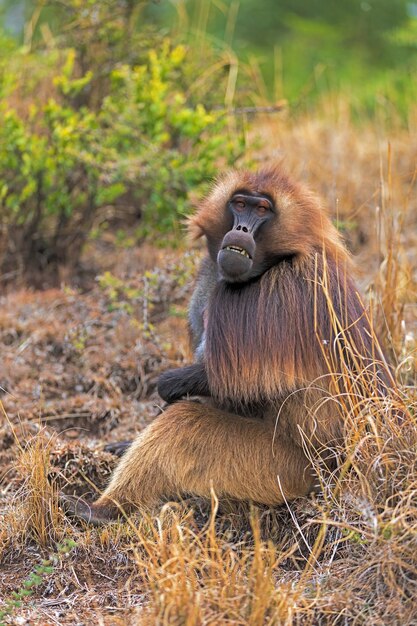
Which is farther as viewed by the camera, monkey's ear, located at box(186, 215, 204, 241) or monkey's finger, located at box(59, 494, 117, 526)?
monkey's ear, located at box(186, 215, 204, 241)

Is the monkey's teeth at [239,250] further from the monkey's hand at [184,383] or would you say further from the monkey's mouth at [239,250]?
the monkey's hand at [184,383]

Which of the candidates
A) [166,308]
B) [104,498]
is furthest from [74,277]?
[104,498]

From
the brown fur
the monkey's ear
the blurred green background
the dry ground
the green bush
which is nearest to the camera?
the dry ground

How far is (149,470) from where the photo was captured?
3.60 meters

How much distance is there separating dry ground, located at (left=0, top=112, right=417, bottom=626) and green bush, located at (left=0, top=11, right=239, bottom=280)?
1.25 ft

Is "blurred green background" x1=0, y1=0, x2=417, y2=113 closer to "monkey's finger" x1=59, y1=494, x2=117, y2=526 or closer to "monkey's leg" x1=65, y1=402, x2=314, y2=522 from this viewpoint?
"monkey's leg" x1=65, y1=402, x2=314, y2=522

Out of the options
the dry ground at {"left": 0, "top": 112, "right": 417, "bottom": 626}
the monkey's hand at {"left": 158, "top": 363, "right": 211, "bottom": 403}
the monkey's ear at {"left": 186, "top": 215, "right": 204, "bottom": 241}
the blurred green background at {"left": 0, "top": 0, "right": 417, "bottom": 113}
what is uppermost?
the blurred green background at {"left": 0, "top": 0, "right": 417, "bottom": 113}

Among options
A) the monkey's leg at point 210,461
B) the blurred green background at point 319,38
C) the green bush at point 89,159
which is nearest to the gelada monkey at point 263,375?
the monkey's leg at point 210,461

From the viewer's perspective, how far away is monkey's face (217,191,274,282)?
354 cm

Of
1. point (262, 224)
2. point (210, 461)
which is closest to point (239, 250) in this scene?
point (262, 224)

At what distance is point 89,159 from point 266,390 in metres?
2.75

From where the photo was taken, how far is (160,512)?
3672mm

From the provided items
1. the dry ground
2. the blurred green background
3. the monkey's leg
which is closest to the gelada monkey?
the monkey's leg

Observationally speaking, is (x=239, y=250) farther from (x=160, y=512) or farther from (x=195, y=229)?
(x=160, y=512)
